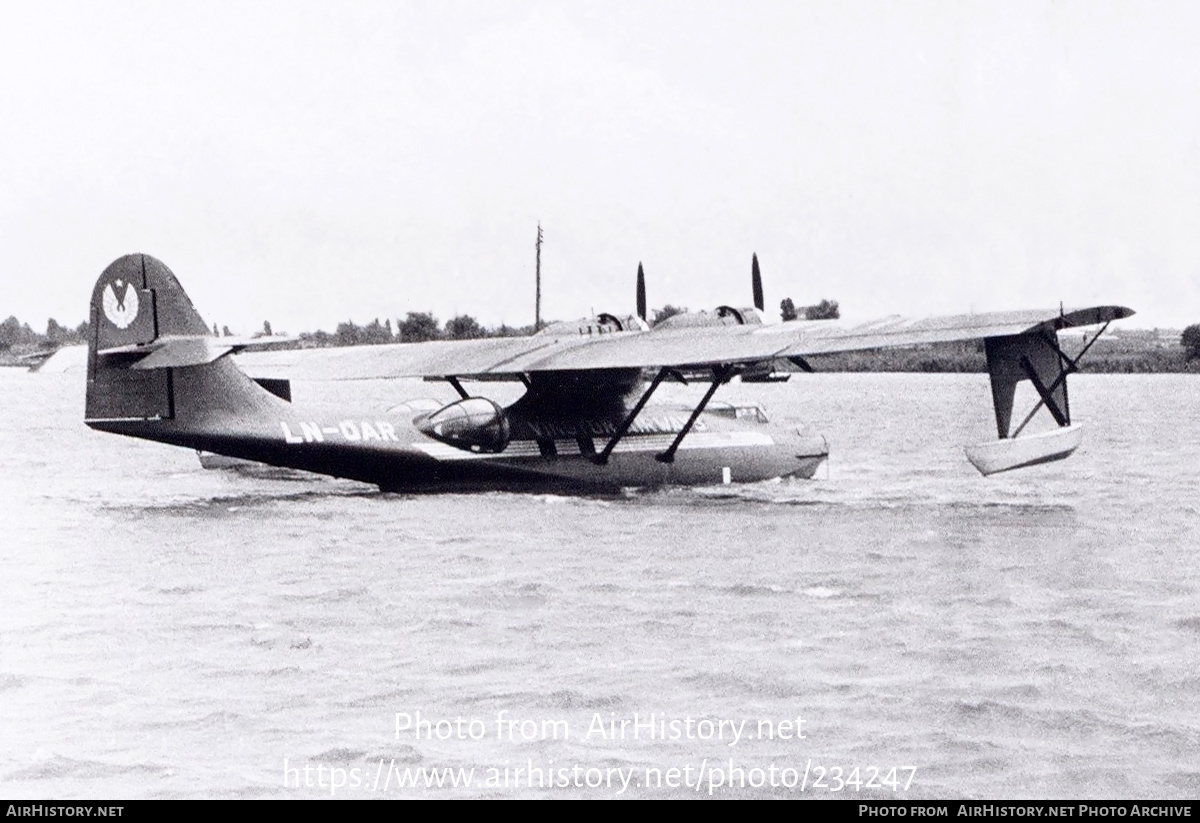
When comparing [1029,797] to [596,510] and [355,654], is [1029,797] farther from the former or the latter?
[596,510]

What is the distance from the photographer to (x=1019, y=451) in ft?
74.1

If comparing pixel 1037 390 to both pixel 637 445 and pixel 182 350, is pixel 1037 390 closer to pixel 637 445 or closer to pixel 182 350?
pixel 637 445

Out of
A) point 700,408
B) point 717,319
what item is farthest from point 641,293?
point 700,408

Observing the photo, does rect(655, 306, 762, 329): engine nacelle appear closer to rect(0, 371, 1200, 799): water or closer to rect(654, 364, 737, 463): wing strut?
rect(654, 364, 737, 463): wing strut

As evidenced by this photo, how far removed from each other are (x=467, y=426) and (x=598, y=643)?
1206 cm

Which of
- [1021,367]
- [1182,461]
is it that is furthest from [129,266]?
Result: [1182,461]

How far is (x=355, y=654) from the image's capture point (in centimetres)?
1193

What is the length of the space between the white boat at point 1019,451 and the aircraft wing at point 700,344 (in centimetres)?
173

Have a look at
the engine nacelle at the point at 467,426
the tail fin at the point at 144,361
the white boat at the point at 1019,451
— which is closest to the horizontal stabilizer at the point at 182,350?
the tail fin at the point at 144,361

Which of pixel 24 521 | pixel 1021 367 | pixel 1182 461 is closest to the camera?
pixel 24 521

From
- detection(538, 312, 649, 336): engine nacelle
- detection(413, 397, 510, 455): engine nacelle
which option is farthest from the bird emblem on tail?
→ detection(538, 312, 649, 336): engine nacelle

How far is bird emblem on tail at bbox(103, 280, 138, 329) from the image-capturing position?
2284 cm

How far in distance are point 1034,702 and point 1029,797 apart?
7.12 ft

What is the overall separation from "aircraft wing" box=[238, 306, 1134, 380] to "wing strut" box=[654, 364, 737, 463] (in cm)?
56
